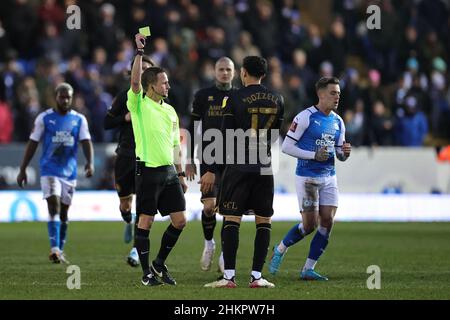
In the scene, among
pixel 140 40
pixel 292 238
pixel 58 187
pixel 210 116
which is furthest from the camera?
pixel 58 187

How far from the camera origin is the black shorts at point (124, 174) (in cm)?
1566

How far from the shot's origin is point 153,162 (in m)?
12.1

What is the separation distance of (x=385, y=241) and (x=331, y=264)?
15.1 ft

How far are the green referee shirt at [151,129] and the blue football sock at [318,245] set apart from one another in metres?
2.19

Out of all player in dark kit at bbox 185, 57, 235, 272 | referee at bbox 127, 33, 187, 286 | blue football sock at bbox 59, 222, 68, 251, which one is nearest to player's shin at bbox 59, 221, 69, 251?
blue football sock at bbox 59, 222, 68, 251

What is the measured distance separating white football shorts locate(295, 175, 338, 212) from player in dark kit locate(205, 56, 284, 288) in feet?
4.63

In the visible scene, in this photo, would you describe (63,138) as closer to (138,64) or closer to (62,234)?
(62,234)

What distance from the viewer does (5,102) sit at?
2508 cm

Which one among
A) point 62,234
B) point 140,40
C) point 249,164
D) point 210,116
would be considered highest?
point 140,40

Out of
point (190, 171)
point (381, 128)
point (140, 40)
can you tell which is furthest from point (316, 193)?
point (381, 128)

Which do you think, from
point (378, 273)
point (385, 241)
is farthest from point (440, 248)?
point (378, 273)

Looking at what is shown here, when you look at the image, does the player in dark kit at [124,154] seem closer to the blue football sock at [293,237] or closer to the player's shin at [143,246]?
the blue football sock at [293,237]

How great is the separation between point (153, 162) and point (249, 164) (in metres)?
1.08
